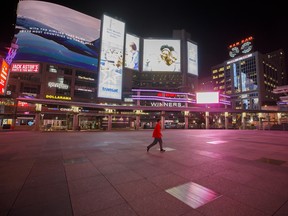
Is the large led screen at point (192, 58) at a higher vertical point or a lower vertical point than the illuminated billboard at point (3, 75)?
higher

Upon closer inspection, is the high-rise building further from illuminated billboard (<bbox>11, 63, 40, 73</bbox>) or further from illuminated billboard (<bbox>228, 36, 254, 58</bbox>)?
illuminated billboard (<bbox>11, 63, 40, 73</bbox>)

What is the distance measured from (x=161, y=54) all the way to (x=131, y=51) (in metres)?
14.2

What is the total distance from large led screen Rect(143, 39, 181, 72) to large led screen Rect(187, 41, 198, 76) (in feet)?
29.9

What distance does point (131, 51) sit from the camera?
59719mm

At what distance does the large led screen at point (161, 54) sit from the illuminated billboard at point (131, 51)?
630 cm

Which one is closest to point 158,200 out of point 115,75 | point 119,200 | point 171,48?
point 119,200

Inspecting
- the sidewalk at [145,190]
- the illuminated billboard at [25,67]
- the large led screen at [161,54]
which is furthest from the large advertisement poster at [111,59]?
the sidewalk at [145,190]

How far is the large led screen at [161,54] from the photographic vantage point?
6600 cm

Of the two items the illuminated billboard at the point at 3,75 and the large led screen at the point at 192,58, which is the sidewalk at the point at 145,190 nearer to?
the illuminated billboard at the point at 3,75

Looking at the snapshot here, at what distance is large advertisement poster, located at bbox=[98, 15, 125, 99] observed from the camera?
40250mm

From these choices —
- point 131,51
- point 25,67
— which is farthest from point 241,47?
point 25,67

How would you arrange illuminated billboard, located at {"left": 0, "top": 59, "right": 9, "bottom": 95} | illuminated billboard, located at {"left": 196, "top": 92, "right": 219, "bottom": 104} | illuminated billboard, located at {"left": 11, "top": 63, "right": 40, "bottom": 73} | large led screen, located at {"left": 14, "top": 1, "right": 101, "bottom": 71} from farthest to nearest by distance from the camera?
large led screen, located at {"left": 14, "top": 1, "right": 101, "bottom": 71}
illuminated billboard, located at {"left": 11, "top": 63, "right": 40, "bottom": 73}
illuminated billboard, located at {"left": 196, "top": 92, "right": 219, "bottom": 104}
illuminated billboard, located at {"left": 0, "top": 59, "right": 9, "bottom": 95}

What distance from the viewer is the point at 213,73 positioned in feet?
451

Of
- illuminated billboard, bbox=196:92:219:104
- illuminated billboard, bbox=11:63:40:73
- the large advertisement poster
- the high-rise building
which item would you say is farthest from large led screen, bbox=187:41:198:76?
illuminated billboard, bbox=11:63:40:73
